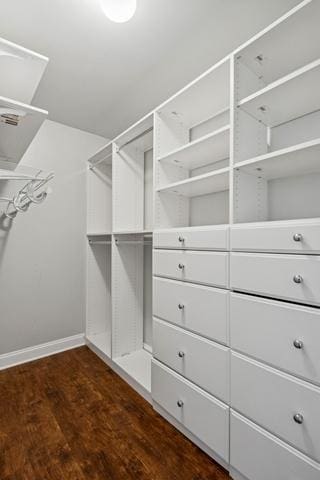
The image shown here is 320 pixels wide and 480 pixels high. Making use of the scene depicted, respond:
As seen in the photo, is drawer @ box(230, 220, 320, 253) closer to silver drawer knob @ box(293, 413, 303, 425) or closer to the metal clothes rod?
silver drawer knob @ box(293, 413, 303, 425)

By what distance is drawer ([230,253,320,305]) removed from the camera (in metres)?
0.97

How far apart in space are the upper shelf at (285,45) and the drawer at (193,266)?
1025 mm

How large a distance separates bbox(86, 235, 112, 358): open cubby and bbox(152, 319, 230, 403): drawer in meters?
1.31

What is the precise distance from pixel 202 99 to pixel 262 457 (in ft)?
6.56

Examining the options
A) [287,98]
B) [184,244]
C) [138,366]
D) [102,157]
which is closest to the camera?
[287,98]

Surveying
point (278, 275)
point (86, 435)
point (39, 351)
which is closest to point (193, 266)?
point (278, 275)

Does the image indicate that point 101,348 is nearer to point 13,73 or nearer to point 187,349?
point 187,349

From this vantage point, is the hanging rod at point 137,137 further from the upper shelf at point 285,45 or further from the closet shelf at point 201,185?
the upper shelf at point 285,45

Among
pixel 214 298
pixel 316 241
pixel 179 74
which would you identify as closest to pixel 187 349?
pixel 214 298

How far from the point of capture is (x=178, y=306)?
5.15ft

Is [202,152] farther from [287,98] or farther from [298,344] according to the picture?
[298,344]

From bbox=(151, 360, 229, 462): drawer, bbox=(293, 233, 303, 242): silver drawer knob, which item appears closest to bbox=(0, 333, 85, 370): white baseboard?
bbox=(151, 360, 229, 462): drawer

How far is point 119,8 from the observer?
1248 mm

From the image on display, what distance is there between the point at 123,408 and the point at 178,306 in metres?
0.93
